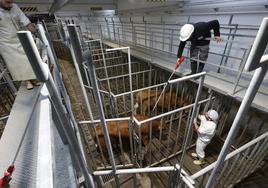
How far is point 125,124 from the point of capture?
5.89ft

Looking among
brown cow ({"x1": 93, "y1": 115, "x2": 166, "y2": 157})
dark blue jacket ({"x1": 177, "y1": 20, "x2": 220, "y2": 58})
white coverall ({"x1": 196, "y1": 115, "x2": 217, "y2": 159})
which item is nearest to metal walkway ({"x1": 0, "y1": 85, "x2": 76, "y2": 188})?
brown cow ({"x1": 93, "y1": 115, "x2": 166, "y2": 157})

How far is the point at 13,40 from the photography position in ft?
4.86

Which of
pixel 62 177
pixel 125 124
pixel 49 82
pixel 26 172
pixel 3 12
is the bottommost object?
pixel 125 124

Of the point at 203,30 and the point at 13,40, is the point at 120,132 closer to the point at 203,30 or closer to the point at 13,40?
the point at 13,40

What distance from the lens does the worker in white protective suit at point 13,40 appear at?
54.7 inches

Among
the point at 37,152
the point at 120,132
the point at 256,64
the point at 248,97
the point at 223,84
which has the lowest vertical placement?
the point at 120,132

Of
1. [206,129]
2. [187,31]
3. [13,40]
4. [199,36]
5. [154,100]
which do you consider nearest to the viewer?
[13,40]

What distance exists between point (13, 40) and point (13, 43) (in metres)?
0.03

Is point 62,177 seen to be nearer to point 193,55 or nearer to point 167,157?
point 167,157

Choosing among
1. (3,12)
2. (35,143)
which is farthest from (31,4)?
(35,143)

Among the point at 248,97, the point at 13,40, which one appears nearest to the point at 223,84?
the point at 248,97

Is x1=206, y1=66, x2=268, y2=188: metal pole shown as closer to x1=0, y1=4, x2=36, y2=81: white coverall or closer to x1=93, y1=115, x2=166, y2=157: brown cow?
x1=93, y1=115, x2=166, y2=157: brown cow

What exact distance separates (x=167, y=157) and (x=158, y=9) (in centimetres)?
375

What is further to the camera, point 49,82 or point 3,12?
point 3,12
